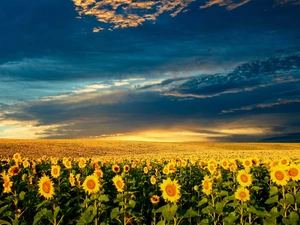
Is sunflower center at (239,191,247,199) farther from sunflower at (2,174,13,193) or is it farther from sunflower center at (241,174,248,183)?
sunflower at (2,174,13,193)

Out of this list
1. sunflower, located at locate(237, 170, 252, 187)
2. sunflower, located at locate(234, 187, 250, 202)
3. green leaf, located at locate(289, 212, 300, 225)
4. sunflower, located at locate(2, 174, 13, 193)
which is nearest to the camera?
green leaf, located at locate(289, 212, 300, 225)

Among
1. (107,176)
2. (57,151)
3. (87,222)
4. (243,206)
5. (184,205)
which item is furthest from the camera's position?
(57,151)

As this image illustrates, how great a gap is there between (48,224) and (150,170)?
290 inches

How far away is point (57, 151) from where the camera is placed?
6169 cm

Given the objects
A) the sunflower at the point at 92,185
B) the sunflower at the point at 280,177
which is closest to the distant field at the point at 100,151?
the sunflower at the point at 280,177

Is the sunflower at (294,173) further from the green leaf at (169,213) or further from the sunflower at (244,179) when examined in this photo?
the green leaf at (169,213)

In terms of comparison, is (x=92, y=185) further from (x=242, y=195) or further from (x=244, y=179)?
(x=244, y=179)

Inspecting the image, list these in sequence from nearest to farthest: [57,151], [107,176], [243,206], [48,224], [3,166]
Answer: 1. [243,206]
2. [48,224]
3. [107,176]
4. [3,166]
5. [57,151]

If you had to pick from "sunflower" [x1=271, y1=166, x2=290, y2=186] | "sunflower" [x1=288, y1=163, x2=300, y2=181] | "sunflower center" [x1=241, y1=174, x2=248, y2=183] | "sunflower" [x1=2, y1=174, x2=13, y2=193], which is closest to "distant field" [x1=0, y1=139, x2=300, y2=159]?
"sunflower center" [x1=241, y1=174, x2=248, y2=183]

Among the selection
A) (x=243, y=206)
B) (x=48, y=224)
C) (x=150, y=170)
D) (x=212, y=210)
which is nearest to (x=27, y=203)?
(x=48, y=224)

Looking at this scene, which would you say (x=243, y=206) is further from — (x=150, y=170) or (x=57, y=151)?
(x=57, y=151)

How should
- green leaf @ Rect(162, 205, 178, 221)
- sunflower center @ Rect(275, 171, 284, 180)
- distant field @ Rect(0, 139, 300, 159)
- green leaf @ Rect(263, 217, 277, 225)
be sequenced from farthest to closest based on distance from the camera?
distant field @ Rect(0, 139, 300, 159) < sunflower center @ Rect(275, 171, 284, 180) < green leaf @ Rect(263, 217, 277, 225) < green leaf @ Rect(162, 205, 178, 221)

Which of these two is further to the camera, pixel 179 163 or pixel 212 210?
pixel 179 163

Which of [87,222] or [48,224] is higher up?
[87,222]
